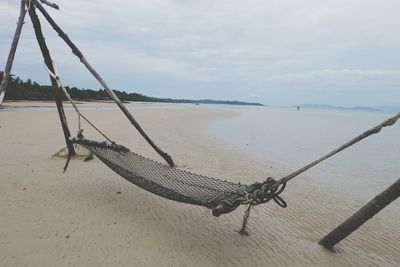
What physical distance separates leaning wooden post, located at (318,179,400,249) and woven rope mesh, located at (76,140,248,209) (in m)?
1.20

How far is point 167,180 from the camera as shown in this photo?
4719 millimetres

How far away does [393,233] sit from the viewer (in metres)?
4.84

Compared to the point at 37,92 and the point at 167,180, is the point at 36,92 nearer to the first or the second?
the point at 37,92

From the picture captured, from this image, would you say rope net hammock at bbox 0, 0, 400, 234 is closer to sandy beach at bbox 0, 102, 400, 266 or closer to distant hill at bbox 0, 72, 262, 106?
sandy beach at bbox 0, 102, 400, 266

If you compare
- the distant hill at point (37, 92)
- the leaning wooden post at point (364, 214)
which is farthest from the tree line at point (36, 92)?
the leaning wooden post at point (364, 214)

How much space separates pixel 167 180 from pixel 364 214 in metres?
2.46

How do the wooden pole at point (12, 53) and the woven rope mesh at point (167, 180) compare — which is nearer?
the woven rope mesh at point (167, 180)

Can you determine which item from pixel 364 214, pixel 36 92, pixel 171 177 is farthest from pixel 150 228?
pixel 36 92

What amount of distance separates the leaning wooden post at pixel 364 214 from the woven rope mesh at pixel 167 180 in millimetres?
1195

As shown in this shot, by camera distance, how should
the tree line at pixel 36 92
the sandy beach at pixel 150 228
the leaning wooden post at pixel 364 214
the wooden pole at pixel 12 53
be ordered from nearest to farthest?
the leaning wooden post at pixel 364 214
the sandy beach at pixel 150 228
the wooden pole at pixel 12 53
the tree line at pixel 36 92

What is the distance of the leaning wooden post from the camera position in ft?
11.0

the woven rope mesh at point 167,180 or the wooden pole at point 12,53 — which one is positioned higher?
the wooden pole at point 12,53

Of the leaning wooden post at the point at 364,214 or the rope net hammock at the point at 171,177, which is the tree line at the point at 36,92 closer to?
the rope net hammock at the point at 171,177

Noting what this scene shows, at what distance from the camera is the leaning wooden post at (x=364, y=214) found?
3.36 metres
